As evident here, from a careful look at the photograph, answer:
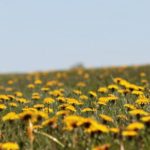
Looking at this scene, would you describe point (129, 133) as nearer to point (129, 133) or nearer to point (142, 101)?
point (129, 133)

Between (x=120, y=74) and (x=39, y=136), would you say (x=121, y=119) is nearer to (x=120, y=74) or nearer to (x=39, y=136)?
(x=39, y=136)

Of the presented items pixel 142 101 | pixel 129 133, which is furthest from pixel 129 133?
pixel 142 101

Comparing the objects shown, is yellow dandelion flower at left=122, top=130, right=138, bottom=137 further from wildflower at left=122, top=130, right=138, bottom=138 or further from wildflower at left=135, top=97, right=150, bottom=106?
wildflower at left=135, top=97, right=150, bottom=106

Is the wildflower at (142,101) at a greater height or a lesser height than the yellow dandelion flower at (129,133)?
greater

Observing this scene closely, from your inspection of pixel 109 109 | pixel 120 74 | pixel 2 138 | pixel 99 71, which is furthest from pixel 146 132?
pixel 99 71

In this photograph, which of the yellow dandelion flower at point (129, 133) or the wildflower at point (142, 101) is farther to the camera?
the wildflower at point (142, 101)

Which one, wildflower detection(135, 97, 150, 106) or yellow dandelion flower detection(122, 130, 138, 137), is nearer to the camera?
yellow dandelion flower detection(122, 130, 138, 137)

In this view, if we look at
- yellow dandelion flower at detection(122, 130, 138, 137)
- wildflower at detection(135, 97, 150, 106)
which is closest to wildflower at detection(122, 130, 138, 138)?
yellow dandelion flower at detection(122, 130, 138, 137)

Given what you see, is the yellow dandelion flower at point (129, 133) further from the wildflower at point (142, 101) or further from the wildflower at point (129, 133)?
the wildflower at point (142, 101)

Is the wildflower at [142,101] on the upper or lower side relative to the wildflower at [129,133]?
upper

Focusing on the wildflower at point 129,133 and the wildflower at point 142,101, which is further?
the wildflower at point 142,101

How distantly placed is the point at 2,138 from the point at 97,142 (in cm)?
136

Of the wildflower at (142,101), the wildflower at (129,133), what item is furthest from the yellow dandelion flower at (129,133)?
the wildflower at (142,101)

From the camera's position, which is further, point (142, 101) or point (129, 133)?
point (142, 101)
